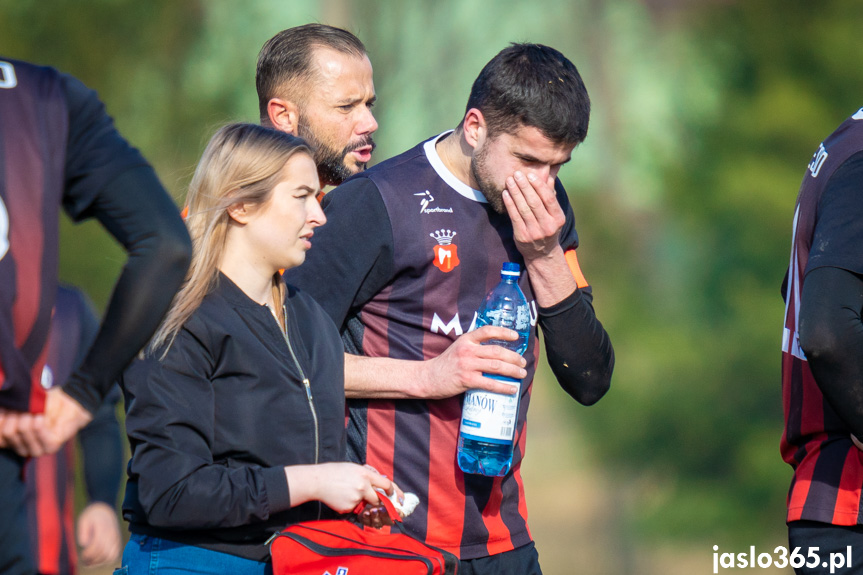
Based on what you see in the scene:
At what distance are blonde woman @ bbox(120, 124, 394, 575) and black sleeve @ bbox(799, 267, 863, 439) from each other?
3.70 ft

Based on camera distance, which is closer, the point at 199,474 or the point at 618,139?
the point at 199,474

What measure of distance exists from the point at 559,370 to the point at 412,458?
1.71 feet

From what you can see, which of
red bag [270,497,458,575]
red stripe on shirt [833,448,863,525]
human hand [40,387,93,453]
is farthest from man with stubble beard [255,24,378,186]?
red stripe on shirt [833,448,863,525]

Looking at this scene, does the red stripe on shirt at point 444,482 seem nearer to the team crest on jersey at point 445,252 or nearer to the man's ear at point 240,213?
the team crest on jersey at point 445,252

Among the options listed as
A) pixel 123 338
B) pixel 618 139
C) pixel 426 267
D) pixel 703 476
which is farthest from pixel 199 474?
pixel 618 139

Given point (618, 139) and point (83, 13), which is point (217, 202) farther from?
point (618, 139)

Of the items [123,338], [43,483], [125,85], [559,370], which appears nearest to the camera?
[123,338]

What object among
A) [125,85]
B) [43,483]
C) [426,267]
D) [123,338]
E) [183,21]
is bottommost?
[43,483]

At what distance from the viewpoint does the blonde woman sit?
2.11 meters

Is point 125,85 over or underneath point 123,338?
over

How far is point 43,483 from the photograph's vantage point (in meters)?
2.67

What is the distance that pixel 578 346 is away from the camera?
279 centimetres

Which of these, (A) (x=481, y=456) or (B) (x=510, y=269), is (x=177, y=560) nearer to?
(A) (x=481, y=456)

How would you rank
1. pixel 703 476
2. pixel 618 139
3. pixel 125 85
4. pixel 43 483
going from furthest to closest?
1. pixel 618 139
2. pixel 125 85
3. pixel 703 476
4. pixel 43 483
